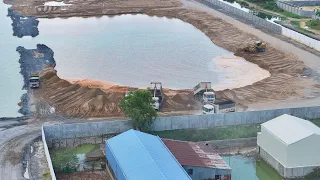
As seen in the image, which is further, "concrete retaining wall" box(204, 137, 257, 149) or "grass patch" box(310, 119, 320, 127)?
"grass patch" box(310, 119, 320, 127)

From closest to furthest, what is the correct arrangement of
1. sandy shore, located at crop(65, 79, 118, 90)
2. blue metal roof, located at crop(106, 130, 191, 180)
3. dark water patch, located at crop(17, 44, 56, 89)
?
blue metal roof, located at crop(106, 130, 191, 180) < sandy shore, located at crop(65, 79, 118, 90) < dark water patch, located at crop(17, 44, 56, 89)

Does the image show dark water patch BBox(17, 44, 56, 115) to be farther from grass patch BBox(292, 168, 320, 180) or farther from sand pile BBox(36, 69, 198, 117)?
grass patch BBox(292, 168, 320, 180)

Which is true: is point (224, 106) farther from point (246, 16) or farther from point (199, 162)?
point (246, 16)

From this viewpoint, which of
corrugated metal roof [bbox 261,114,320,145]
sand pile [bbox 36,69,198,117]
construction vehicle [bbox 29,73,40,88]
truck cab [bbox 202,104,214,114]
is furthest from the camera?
construction vehicle [bbox 29,73,40,88]

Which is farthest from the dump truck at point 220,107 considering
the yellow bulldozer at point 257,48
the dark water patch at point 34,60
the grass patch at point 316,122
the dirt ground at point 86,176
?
the yellow bulldozer at point 257,48

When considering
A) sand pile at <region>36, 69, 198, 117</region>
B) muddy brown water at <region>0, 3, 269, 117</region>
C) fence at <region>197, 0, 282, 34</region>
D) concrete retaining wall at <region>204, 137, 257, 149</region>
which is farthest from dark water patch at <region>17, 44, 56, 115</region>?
fence at <region>197, 0, 282, 34</region>

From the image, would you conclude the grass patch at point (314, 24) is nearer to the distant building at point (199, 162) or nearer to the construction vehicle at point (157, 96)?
the construction vehicle at point (157, 96)

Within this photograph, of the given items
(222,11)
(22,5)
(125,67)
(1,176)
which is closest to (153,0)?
(222,11)

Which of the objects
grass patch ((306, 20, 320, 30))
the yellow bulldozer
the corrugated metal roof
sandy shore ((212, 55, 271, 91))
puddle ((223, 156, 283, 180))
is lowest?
puddle ((223, 156, 283, 180))
